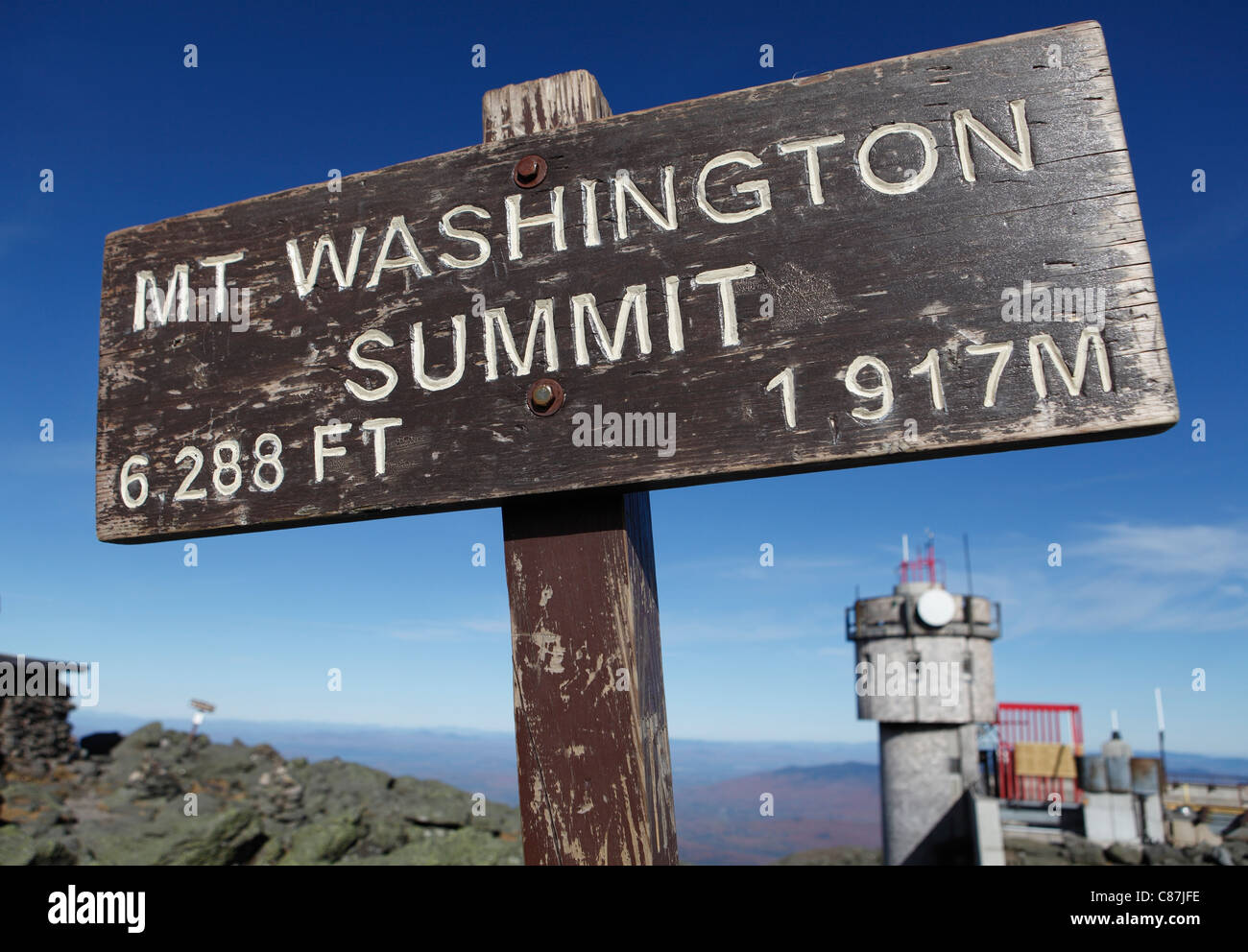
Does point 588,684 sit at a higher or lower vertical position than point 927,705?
higher

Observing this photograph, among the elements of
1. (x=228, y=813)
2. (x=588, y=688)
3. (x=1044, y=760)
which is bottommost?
(x=1044, y=760)

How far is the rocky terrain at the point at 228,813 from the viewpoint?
15406 mm

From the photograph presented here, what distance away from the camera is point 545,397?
74.9 inches

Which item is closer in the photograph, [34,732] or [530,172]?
[530,172]

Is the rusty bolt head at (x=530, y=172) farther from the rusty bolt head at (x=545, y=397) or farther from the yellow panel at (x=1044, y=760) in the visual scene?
the yellow panel at (x=1044, y=760)

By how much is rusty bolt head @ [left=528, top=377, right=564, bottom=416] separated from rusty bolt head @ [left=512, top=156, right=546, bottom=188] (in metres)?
0.54

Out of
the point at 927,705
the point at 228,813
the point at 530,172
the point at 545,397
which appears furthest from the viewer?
the point at 927,705

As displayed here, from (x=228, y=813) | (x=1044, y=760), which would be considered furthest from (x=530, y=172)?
(x=1044, y=760)

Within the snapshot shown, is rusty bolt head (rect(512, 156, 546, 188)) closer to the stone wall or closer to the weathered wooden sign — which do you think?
the weathered wooden sign

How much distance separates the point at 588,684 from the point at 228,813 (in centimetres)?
1740

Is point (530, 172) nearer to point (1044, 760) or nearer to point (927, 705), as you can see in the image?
point (927, 705)

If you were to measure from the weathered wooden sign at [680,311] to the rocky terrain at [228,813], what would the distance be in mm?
9982

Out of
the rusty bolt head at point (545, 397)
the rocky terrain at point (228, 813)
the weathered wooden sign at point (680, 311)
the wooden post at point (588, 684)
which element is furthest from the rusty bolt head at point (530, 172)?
the rocky terrain at point (228, 813)

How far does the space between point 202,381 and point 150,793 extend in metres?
27.4
